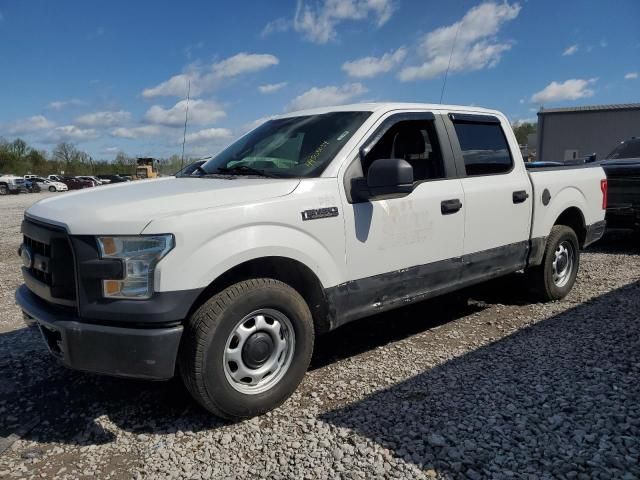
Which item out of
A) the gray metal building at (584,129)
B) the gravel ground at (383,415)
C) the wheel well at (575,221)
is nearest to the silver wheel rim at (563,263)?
the wheel well at (575,221)

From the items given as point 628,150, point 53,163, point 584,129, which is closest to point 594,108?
point 584,129

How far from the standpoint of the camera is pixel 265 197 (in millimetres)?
3059

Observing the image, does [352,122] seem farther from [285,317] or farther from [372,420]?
[372,420]

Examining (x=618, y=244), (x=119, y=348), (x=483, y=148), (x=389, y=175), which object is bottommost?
(x=618, y=244)

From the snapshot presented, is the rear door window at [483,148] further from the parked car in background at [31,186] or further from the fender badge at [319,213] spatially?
the parked car in background at [31,186]

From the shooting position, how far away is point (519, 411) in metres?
3.10

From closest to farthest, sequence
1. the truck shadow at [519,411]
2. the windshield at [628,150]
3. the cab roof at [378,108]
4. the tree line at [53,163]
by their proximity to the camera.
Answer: the truck shadow at [519,411] → the cab roof at [378,108] → the windshield at [628,150] → the tree line at [53,163]

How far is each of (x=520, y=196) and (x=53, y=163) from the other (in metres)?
81.6

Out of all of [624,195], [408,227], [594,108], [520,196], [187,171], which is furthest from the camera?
[594,108]

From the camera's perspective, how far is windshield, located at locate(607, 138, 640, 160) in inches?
391

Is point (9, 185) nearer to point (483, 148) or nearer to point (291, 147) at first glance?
point (291, 147)

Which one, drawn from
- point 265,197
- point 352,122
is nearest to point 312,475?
point 265,197

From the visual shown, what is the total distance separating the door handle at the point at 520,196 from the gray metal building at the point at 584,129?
105 feet

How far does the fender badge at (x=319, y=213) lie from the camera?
3.17 metres
